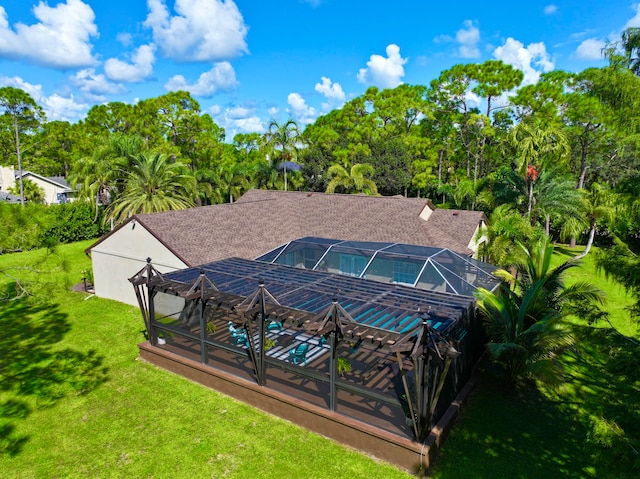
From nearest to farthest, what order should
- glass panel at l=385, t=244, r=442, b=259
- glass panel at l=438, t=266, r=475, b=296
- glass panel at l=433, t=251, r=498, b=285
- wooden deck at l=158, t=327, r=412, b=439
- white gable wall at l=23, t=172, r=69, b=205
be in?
wooden deck at l=158, t=327, r=412, b=439
glass panel at l=438, t=266, r=475, b=296
glass panel at l=433, t=251, r=498, b=285
glass panel at l=385, t=244, r=442, b=259
white gable wall at l=23, t=172, r=69, b=205

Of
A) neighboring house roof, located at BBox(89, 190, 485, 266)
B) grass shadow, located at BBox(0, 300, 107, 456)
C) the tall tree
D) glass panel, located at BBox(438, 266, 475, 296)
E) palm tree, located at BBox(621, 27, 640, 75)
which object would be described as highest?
the tall tree

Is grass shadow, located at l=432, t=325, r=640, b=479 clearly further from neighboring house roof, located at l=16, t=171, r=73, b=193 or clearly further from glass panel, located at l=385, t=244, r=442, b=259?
neighboring house roof, located at l=16, t=171, r=73, b=193

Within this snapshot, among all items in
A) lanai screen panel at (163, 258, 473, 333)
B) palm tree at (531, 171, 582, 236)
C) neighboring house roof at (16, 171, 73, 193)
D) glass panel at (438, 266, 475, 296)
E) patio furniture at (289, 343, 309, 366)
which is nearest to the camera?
lanai screen panel at (163, 258, 473, 333)

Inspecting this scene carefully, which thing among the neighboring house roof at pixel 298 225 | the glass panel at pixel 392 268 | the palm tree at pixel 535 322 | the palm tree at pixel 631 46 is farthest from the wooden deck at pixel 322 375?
the palm tree at pixel 631 46

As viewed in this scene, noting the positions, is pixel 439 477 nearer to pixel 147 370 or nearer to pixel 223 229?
pixel 147 370

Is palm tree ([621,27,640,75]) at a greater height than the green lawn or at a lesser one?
greater

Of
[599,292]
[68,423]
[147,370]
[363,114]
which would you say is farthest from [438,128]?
[68,423]

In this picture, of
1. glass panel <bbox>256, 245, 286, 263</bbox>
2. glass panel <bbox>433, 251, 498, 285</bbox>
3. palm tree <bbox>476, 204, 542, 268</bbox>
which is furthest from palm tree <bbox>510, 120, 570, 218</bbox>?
glass panel <bbox>256, 245, 286, 263</bbox>
